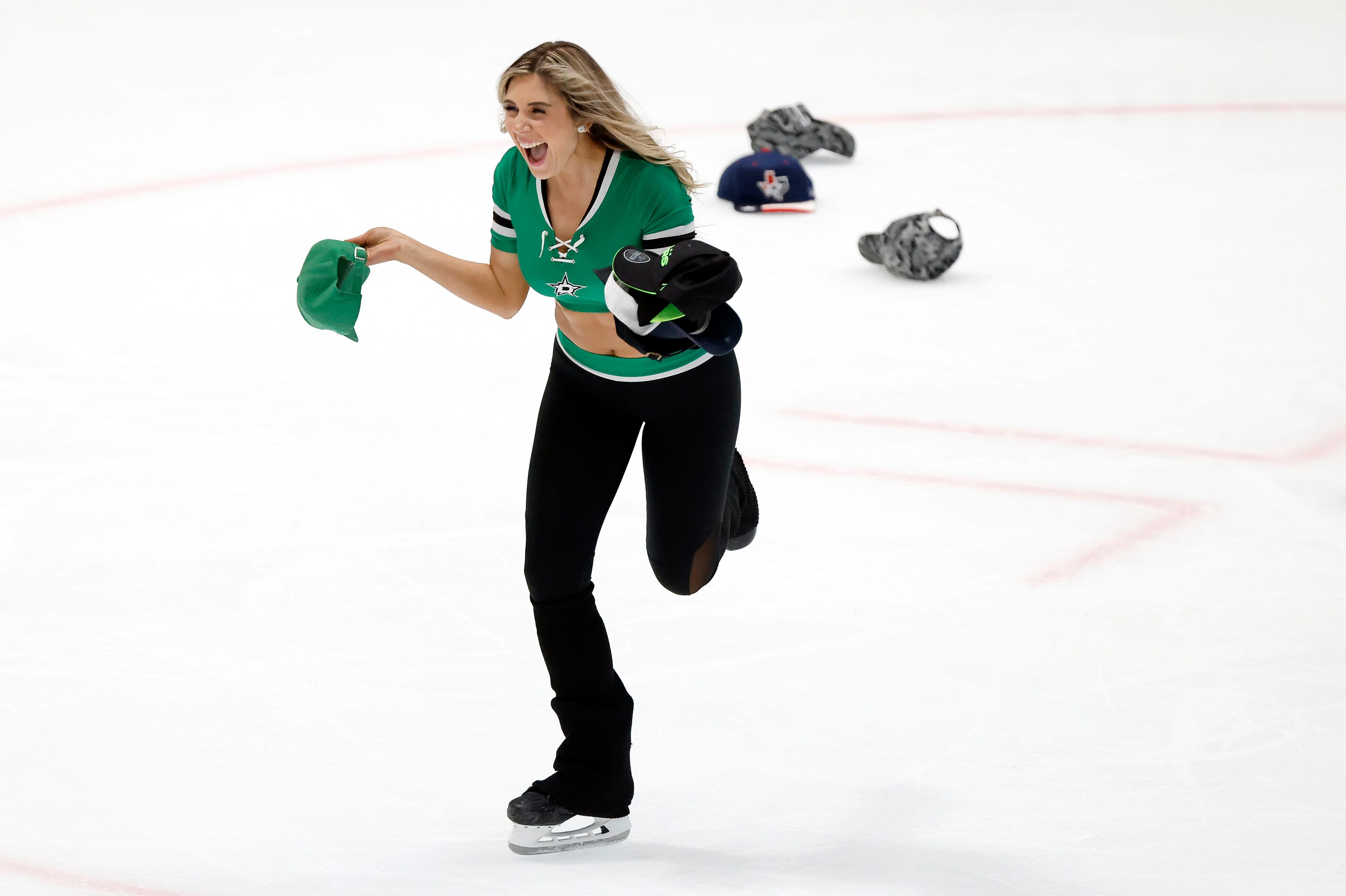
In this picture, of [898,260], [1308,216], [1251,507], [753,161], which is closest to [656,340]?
[1251,507]

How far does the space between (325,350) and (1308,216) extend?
4599mm

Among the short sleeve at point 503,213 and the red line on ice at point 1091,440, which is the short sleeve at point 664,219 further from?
the red line on ice at point 1091,440

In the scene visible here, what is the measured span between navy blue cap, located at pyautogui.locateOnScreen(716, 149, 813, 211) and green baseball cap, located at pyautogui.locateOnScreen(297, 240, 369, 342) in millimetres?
4808

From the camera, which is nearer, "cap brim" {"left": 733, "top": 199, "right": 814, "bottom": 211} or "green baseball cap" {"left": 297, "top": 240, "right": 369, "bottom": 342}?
"green baseball cap" {"left": 297, "top": 240, "right": 369, "bottom": 342}

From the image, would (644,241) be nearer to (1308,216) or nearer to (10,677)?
(10,677)

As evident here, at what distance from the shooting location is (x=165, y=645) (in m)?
3.46

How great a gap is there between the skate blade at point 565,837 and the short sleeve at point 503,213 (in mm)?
1039

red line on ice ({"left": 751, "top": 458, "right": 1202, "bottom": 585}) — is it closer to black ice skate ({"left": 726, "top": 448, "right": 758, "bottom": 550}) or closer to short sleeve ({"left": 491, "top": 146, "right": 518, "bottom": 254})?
black ice skate ({"left": 726, "top": 448, "right": 758, "bottom": 550})

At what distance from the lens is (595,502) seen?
8.93ft

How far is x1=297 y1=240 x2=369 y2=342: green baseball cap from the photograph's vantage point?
2715mm

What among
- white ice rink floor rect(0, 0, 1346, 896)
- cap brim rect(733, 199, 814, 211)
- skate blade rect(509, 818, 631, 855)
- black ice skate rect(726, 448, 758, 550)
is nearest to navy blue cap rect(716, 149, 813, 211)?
cap brim rect(733, 199, 814, 211)

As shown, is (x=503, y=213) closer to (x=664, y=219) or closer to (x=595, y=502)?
(x=664, y=219)

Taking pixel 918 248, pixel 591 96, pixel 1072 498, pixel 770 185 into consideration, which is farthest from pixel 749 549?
pixel 770 185

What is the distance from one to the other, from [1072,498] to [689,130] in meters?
5.22
